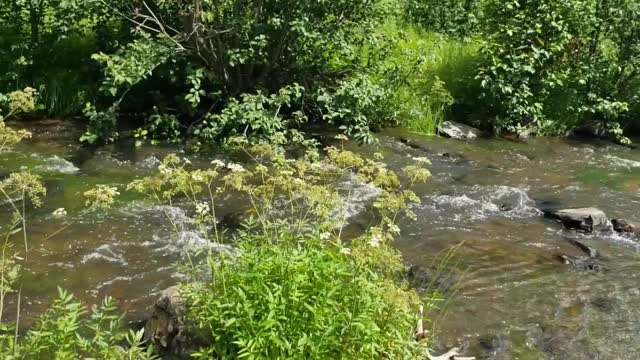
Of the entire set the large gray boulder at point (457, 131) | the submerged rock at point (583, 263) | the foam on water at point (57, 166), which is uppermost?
the foam on water at point (57, 166)

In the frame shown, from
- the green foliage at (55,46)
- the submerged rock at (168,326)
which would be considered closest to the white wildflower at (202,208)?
the submerged rock at (168,326)

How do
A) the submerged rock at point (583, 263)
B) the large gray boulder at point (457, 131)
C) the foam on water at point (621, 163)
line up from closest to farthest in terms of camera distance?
1. the submerged rock at point (583, 263)
2. the foam on water at point (621, 163)
3. the large gray boulder at point (457, 131)

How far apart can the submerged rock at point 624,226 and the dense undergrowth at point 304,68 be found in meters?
3.84

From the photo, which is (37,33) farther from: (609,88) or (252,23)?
(609,88)

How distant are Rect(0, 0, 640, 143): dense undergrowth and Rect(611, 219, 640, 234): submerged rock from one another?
3842 mm

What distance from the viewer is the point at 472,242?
7.71 metres

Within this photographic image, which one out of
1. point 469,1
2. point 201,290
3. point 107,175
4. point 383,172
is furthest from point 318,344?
point 469,1

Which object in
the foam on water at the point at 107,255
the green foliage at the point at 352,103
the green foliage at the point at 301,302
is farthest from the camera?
the green foliage at the point at 352,103

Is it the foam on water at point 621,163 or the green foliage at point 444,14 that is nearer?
the foam on water at point 621,163

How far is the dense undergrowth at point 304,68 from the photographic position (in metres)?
10.6

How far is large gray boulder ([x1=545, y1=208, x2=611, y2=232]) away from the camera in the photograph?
27.6 ft

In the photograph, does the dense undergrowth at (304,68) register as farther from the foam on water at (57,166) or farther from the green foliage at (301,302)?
the green foliage at (301,302)

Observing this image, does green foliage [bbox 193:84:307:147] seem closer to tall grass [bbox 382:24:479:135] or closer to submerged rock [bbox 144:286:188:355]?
tall grass [bbox 382:24:479:135]

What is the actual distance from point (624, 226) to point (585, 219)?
497 mm
